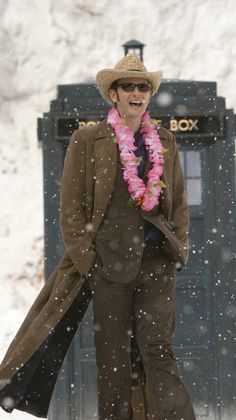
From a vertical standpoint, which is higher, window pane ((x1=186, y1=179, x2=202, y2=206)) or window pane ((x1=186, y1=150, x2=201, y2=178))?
window pane ((x1=186, y1=150, x2=201, y2=178))

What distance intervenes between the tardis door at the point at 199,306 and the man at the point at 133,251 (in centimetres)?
206

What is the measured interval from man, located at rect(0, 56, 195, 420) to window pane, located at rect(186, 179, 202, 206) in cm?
196

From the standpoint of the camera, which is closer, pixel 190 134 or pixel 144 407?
pixel 144 407

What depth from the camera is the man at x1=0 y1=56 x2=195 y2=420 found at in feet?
16.5

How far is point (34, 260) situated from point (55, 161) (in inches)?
96.4

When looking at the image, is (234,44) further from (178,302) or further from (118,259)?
(118,259)

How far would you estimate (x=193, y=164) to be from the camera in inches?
286

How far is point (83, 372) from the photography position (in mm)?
7270

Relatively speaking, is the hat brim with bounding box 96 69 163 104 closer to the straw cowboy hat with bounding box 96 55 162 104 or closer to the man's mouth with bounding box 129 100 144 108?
the straw cowboy hat with bounding box 96 55 162 104

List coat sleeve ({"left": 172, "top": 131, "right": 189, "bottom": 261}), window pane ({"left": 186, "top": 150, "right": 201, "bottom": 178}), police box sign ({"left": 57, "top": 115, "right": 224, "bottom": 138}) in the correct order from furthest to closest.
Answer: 1. window pane ({"left": 186, "top": 150, "right": 201, "bottom": 178})
2. police box sign ({"left": 57, "top": 115, "right": 224, "bottom": 138})
3. coat sleeve ({"left": 172, "top": 131, "right": 189, "bottom": 261})

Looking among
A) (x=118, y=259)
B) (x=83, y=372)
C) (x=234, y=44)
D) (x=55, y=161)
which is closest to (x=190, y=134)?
(x=55, y=161)

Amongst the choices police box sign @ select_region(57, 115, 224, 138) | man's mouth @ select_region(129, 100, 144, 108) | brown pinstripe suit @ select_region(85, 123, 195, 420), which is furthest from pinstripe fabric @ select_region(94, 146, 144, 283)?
police box sign @ select_region(57, 115, 224, 138)

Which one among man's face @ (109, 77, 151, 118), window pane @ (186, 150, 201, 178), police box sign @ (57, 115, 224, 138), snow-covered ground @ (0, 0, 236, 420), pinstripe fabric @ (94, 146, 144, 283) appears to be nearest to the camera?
pinstripe fabric @ (94, 146, 144, 283)

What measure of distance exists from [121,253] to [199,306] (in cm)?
247
